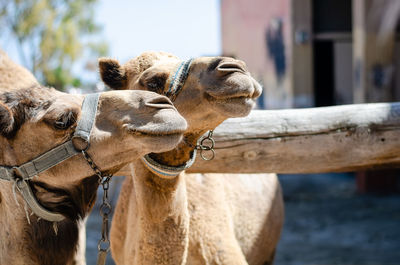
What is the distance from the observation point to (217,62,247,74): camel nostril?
97.6 inches

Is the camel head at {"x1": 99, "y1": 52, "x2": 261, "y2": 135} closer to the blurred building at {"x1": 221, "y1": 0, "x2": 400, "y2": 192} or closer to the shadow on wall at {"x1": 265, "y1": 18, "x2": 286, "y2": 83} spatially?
the blurred building at {"x1": 221, "y1": 0, "x2": 400, "y2": 192}

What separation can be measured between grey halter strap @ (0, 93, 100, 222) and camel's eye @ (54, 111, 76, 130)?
0.03m

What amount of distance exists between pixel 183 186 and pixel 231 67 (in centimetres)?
72

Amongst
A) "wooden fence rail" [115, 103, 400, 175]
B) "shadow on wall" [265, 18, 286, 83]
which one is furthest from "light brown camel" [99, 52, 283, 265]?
"shadow on wall" [265, 18, 286, 83]

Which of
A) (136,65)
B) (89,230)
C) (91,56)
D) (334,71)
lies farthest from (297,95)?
(91,56)

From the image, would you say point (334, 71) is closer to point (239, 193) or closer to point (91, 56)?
point (239, 193)

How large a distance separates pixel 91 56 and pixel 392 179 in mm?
16498

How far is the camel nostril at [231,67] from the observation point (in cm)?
248

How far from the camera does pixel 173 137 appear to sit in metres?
2.07

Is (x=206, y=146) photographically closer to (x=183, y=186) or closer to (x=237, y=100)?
(x=183, y=186)

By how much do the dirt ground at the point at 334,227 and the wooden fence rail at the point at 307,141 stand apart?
11.8 feet

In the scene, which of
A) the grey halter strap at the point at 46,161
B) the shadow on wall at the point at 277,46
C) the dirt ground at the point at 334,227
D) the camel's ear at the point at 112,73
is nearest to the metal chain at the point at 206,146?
the camel's ear at the point at 112,73


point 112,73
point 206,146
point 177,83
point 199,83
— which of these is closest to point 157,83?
point 177,83

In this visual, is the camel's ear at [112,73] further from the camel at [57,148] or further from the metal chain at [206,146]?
the camel at [57,148]
